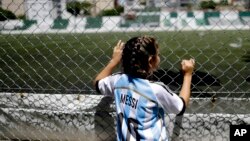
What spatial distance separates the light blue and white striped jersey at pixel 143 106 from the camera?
5.91ft

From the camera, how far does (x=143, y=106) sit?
1.80 m

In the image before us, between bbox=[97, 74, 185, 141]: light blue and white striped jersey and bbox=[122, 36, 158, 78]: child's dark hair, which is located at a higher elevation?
bbox=[122, 36, 158, 78]: child's dark hair

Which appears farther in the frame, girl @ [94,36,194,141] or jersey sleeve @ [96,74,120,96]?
jersey sleeve @ [96,74,120,96]

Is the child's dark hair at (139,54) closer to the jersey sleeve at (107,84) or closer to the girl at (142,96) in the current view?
the girl at (142,96)

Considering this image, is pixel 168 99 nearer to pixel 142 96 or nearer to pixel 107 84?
pixel 142 96

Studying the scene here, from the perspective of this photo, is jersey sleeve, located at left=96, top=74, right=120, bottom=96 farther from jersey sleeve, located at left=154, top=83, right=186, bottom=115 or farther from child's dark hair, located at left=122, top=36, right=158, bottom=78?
jersey sleeve, located at left=154, top=83, right=186, bottom=115

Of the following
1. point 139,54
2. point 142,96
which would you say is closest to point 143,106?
point 142,96

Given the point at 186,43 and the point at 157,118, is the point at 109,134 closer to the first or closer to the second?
the point at 157,118

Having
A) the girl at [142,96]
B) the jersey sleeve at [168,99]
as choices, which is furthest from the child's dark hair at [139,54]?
the jersey sleeve at [168,99]

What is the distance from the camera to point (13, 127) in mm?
2705

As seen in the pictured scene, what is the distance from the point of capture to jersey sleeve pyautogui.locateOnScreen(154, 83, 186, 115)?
1.79 meters

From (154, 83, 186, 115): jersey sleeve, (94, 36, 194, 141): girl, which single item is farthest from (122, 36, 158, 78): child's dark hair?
(154, 83, 186, 115): jersey sleeve

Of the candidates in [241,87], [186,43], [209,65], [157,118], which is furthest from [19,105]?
[186,43]

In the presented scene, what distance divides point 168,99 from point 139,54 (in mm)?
265
